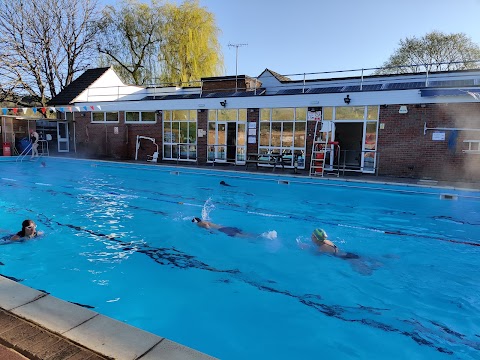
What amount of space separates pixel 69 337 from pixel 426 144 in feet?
44.0

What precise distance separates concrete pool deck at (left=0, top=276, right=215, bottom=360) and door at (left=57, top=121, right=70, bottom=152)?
73.2 feet

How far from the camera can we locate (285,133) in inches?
607

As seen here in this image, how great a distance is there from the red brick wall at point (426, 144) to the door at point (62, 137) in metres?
19.3

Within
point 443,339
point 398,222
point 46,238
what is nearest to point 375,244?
point 398,222

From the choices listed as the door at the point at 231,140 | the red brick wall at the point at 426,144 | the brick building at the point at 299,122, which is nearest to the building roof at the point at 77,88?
the brick building at the point at 299,122

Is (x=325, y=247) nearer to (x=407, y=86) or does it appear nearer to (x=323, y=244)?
(x=323, y=244)

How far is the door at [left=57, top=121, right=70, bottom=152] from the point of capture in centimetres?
2250

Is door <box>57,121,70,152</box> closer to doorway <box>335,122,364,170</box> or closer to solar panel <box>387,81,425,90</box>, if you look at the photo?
doorway <box>335,122,364,170</box>

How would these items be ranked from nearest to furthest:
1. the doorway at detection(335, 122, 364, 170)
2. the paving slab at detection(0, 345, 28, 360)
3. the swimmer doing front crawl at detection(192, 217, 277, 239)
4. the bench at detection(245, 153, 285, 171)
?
the paving slab at detection(0, 345, 28, 360)
the swimmer doing front crawl at detection(192, 217, 277, 239)
the bench at detection(245, 153, 285, 171)
the doorway at detection(335, 122, 364, 170)

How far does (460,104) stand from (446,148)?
1.58 meters

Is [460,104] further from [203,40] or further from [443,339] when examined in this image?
[203,40]

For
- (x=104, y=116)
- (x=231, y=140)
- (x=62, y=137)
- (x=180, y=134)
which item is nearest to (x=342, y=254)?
(x=231, y=140)

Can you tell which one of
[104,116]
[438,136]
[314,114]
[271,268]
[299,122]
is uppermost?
[104,116]

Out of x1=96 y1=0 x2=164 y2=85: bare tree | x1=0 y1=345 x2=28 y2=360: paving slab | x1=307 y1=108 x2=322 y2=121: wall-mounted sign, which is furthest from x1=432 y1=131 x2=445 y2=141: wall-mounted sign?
x1=96 y1=0 x2=164 y2=85: bare tree
